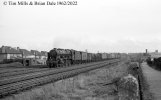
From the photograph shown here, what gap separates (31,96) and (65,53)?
27079 millimetres

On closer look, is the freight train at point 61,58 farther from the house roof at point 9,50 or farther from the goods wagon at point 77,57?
the house roof at point 9,50

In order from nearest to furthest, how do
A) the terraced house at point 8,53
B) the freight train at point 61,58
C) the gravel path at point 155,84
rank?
the gravel path at point 155,84
the freight train at point 61,58
the terraced house at point 8,53

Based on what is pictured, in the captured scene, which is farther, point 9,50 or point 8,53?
point 9,50

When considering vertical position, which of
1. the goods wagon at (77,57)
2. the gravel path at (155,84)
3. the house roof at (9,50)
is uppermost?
the house roof at (9,50)

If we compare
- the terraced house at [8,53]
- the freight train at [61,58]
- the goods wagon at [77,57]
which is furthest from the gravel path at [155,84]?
the terraced house at [8,53]

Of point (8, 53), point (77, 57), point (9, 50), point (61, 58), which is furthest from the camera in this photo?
point (9, 50)

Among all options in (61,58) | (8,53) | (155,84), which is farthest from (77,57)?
(8,53)

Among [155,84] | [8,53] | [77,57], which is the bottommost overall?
[155,84]

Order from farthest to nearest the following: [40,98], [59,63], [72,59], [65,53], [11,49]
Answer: [11,49] → [72,59] → [65,53] → [59,63] → [40,98]

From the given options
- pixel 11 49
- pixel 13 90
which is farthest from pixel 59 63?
pixel 11 49

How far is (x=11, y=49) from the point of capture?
77.8 metres

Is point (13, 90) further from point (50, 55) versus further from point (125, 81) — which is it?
point (50, 55)

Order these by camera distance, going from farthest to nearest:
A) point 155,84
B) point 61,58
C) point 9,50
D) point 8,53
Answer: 1. point 9,50
2. point 8,53
3. point 61,58
4. point 155,84

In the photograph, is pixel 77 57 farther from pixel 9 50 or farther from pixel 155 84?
pixel 9 50
